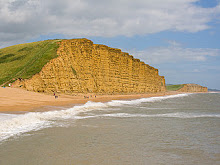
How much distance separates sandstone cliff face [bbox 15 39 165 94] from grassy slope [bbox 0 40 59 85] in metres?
1.46

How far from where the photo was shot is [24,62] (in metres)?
40.9

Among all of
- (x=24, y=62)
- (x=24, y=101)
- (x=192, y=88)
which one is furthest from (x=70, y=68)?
(x=192, y=88)

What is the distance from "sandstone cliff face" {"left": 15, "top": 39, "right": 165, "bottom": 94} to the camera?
A: 35.4m

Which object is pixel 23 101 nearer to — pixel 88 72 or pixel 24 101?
pixel 24 101

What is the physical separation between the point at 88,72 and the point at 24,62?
1423 cm

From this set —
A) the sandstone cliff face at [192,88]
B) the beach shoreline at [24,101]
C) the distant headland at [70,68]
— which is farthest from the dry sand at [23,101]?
the sandstone cliff face at [192,88]

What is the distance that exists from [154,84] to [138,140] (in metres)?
74.9

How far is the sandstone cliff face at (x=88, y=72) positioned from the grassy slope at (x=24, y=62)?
4.80ft

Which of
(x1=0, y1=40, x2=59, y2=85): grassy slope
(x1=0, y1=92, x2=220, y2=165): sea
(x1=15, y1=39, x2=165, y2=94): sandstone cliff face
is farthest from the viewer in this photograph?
(x1=15, y1=39, x2=165, y2=94): sandstone cliff face

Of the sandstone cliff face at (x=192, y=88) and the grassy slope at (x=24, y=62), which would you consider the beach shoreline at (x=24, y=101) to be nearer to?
the grassy slope at (x=24, y=62)

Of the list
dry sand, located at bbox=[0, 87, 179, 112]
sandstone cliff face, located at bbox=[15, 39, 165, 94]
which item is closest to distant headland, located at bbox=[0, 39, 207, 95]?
sandstone cliff face, located at bbox=[15, 39, 165, 94]

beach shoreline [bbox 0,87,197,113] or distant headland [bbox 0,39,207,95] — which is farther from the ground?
distant headland [bbox 0,39,207,95]

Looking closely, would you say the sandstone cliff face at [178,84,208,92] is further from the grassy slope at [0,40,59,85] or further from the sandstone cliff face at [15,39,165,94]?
the grassy slope at [0,40,59,85]

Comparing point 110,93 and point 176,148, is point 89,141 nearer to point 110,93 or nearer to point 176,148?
point 176,148
